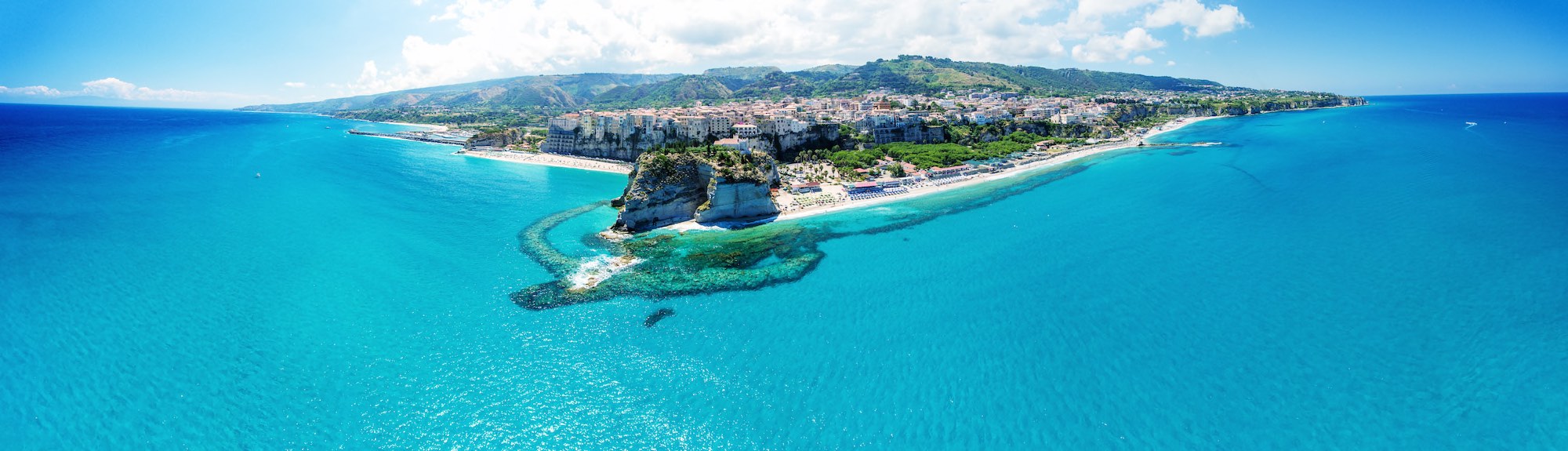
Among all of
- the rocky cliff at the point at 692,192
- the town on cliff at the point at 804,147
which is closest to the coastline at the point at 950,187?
the town on cliff at the point at 804,147

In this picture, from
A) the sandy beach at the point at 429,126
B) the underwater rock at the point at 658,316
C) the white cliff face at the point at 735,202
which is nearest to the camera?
the underwater rock at the point at 658,316

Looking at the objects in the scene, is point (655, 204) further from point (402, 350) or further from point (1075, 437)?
point (1075, 437)

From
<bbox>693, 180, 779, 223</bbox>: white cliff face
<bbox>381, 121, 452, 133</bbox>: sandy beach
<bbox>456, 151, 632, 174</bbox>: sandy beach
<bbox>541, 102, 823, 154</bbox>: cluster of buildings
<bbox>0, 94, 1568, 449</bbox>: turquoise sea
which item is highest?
<bbox>381, 121, 452, 133</bbox>: sandy beach

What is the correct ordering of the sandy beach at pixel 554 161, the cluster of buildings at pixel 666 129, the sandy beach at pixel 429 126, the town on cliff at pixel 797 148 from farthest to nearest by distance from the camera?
the sandy beach at pixel 429 126 < the sandy beach at pixel 554 161 < the cluster of buildings at pixel 666 129 < the town on cliff at pixel 797 148

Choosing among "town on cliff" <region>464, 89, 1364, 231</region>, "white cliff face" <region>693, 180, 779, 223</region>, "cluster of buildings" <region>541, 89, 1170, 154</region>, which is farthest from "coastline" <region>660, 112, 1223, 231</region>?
"cluster of buildings" <region>541, 89, 1170, 154</region>

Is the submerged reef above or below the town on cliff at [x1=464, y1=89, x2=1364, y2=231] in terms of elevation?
below

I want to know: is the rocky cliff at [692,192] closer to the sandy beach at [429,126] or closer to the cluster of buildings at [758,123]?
the cluster of buildings at [758,123]

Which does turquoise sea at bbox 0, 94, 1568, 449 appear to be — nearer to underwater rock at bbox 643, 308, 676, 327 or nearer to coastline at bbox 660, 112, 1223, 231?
underwater rock at bbox 643, 308, 676, 327
